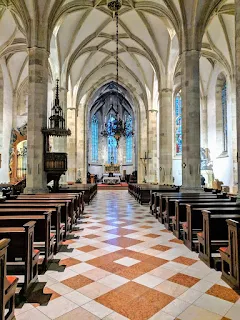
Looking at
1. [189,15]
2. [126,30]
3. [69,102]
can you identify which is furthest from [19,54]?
[189,15]

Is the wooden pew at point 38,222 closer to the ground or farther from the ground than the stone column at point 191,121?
closer to the ground

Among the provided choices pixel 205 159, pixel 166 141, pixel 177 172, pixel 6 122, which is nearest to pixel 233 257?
pixel 166 141

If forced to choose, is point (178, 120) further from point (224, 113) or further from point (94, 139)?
point (94, 139)

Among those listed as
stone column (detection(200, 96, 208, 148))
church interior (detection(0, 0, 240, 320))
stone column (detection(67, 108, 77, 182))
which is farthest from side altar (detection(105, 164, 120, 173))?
stone column (detection(200, 96, 208, 148))

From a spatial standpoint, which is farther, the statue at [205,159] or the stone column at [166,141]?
the statue at [205,159]

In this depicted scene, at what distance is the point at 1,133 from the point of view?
→ 1830 centimetres

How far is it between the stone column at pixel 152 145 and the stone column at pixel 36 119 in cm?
1429

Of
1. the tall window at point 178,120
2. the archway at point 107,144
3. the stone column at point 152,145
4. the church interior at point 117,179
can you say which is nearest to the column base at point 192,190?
the church interior at point 117,179

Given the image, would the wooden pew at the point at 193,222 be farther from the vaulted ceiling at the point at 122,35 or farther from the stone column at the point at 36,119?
the vaulted ceiling at the point at 122,35

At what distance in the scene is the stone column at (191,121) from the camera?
1145cm

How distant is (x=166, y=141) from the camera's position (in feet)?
58.5

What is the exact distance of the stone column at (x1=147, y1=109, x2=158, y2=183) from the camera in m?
24.5

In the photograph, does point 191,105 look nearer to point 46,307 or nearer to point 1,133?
point 46,307

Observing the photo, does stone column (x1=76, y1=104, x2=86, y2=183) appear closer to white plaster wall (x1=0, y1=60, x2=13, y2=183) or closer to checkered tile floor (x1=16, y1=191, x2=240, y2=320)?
white plaster wall (x1=0, y1=60, x2=13, y2=183)
